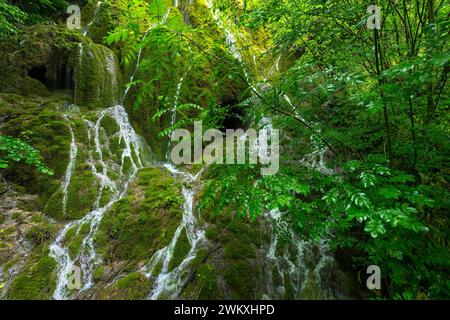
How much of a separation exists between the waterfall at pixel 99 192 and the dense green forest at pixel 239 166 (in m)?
0.03

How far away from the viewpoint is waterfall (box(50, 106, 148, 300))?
438cm

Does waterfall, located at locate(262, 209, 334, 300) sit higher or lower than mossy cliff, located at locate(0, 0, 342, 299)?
lower

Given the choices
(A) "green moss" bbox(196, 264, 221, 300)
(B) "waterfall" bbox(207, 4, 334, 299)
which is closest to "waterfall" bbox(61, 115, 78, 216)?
(A) "green moss" bbox(196, 264, 221, 300)

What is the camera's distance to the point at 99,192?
5898 mm

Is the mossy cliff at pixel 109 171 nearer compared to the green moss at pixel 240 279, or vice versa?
the mossy cliff at pixel 109 171

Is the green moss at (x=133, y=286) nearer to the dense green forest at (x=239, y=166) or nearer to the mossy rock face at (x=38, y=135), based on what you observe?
the dense green forest at (x=239, y=166)

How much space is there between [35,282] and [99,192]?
213 cm

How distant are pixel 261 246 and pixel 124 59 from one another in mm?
3791

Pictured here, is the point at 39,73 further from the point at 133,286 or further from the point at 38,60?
the point at 133,286

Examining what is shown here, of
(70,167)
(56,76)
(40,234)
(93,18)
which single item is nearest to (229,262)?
(40,234)

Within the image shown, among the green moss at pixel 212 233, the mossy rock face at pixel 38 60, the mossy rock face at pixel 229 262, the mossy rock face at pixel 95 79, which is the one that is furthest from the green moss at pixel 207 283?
the mossy rock face at pixel 38 60

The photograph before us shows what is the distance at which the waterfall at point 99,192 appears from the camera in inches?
173

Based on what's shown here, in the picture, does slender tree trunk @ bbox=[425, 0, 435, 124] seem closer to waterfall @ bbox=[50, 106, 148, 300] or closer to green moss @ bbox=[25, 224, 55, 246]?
waterfall @ bbox=[50, 106, 148, 300]

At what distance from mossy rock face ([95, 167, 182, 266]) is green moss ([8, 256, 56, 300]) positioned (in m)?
0.80
